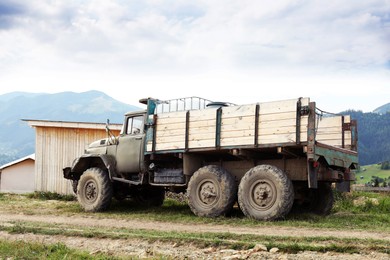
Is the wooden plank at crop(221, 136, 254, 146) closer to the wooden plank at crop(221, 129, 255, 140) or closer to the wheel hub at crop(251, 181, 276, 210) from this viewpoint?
the wooden plank at crop(221, 129, 255, 140)

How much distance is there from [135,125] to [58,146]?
885 cm

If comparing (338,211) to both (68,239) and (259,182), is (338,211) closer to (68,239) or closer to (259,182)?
(259,182)

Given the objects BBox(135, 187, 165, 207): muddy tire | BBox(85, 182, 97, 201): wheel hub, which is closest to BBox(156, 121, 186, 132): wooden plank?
BBox(85, 182, 97, 201): wheel hub

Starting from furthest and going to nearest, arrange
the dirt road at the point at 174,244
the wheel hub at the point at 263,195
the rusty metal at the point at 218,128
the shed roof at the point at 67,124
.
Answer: the shed roof at the point at 67,124 < the rusty metal at the point at 218,128 < the wheel hub at the point at 263,195 < the dirt road at the point at 174,244

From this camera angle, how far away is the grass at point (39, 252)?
25.3 ft

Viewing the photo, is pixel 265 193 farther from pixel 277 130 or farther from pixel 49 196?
pixel 49 196

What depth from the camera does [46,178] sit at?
2242cm

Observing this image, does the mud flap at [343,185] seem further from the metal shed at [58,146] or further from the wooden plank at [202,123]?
the metal shed at [58,146]

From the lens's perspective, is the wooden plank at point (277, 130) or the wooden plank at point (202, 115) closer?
the wooden plank at point (277, 130)

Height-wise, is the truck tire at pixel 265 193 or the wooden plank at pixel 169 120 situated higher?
the wooden plank at pixel 169 120

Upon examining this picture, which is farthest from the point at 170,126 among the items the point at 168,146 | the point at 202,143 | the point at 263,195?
the point at 263,195

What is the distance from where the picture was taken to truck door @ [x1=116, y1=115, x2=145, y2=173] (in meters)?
14.3

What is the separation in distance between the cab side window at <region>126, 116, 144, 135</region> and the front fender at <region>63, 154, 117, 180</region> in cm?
101

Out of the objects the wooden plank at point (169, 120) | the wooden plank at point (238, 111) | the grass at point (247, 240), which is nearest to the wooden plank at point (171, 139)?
the wooden plank at point (169, 120)
